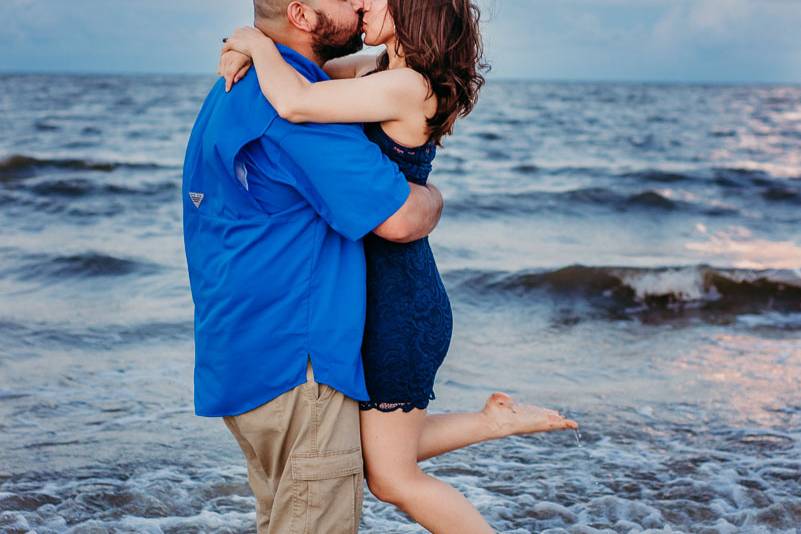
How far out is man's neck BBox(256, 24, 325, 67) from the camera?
2439 millimetres

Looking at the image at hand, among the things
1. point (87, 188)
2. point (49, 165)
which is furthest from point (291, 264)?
point (49, 165)

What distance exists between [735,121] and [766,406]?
29.9m

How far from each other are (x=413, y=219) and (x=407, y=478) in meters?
0.78

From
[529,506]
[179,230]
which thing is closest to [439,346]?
[529,506]

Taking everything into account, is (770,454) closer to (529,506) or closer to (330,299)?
(529,506)

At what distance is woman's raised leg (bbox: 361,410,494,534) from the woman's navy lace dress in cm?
6

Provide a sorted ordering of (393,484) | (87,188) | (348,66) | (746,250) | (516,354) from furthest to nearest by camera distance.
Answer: (87,188)
(746,250)
(516,354)
(348,66)
(393,484)

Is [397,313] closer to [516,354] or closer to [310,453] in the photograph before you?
[310,453]

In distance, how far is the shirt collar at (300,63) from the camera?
238cm

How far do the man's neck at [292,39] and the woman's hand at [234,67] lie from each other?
0.14 m

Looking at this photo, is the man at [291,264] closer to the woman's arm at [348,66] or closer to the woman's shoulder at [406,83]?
the woman's shoulder at [406,83]

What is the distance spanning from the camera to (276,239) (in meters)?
2.28

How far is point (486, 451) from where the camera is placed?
4.63 metres

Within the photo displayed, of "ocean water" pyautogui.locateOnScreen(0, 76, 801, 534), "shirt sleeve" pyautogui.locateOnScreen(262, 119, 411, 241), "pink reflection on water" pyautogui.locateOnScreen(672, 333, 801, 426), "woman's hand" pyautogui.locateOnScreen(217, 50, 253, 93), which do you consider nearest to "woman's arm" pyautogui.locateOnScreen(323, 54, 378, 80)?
"woman's hand" pyautogui.locateOnScreen(217, 50, 253, 93)
